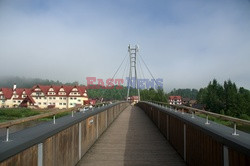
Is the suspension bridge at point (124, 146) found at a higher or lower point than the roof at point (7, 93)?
lower

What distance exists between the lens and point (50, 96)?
8631cm

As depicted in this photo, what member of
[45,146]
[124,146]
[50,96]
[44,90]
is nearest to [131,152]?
[124,146]

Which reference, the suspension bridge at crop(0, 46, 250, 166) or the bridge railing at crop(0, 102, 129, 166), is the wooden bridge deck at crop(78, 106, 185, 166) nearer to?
the suspension bridge at crop(0, 46, 250, 166)

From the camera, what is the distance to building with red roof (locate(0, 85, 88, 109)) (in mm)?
84938

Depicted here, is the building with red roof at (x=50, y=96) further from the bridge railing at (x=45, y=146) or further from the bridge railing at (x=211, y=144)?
the bridge railing at (x=211, y=144)

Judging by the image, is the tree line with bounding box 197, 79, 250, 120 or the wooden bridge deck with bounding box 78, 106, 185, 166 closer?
the wooden bridge deck with bounding box 78, 106, 185, 166

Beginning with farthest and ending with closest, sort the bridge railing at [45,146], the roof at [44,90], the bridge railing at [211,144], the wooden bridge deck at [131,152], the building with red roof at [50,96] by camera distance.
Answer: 1. the roof at [44,90]
2. the building with red roof at [50,96]
3. the wooden bridge deck at [131,152]
4. the bridge railing at [211,144]
5. the bridge railing at [45,146]

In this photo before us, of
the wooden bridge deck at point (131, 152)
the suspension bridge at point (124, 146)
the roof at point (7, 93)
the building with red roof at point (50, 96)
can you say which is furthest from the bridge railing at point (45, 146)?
the roof at point (7, 93)

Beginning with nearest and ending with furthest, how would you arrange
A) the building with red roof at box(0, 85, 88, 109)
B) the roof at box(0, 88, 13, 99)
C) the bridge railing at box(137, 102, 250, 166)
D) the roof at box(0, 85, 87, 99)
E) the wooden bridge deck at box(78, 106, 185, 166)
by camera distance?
the bridge railing at box(137, 102, 250, 166) → the wooden bridge deck at box(78, 106, 185, 166) → the building with red roof at box(0, 85, 88, 109) → the roof at box(0, 85, 87, 99) → the roof at box(0, 88, 13, 99)

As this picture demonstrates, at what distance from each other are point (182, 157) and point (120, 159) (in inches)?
65.4

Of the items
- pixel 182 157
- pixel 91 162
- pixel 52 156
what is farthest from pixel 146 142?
pixel 52 156

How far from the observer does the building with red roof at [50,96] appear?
8494 cm

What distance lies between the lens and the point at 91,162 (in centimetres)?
671

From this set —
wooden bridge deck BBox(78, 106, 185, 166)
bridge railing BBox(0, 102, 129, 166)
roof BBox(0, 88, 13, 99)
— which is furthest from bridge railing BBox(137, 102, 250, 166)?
roof BBox(0, 88, 13, 99)
